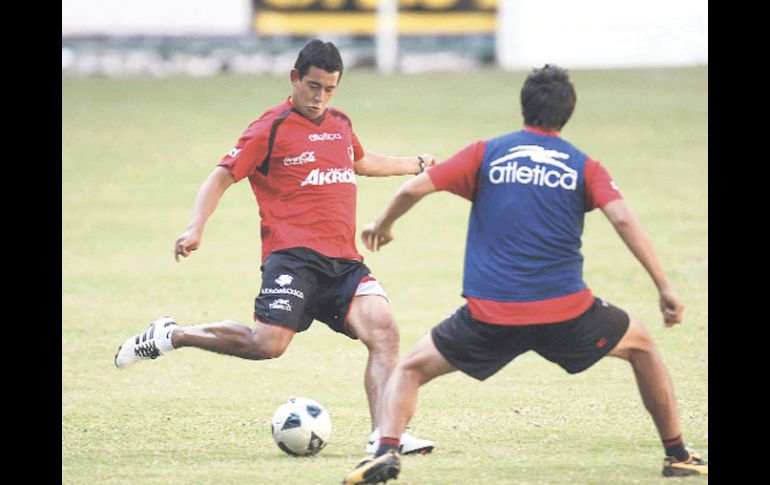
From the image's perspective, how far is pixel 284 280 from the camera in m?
8.86

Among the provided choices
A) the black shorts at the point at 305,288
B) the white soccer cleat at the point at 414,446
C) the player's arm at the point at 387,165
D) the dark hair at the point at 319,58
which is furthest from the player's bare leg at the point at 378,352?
the dark hair at the point at 319,58

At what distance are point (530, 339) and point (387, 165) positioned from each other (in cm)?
249

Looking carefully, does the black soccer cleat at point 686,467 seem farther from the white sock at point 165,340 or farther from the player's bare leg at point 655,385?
the white sock at point 165,340

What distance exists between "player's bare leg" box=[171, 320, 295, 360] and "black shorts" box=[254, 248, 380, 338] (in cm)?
7

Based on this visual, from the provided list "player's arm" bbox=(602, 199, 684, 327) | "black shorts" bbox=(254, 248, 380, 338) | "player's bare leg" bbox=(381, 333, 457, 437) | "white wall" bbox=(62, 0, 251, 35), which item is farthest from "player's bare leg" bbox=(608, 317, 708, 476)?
"white wall" bbox=(62, 0, 251, 35)

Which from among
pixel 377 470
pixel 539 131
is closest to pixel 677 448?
pixel 377 470

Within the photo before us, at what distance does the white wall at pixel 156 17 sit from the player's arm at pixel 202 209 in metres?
22.3

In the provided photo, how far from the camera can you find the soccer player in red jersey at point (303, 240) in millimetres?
8805

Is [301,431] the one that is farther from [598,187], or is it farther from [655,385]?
[598,187]

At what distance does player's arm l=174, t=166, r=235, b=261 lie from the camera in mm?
8602

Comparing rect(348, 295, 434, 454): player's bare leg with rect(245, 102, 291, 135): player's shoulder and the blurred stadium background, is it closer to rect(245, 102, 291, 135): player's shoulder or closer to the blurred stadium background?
rect(245, 102, 291, 135): player's shoulder

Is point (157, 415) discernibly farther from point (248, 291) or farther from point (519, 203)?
point (248, 291)

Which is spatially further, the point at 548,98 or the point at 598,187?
the point at 548,98
